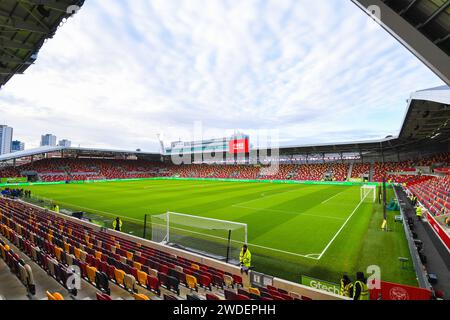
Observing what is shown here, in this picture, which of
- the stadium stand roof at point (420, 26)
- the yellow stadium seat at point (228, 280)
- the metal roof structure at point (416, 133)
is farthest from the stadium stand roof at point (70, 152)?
the stadium stand roof at point (420, 26)

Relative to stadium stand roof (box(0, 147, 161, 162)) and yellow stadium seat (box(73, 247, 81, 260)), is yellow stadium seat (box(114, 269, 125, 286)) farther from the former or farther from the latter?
stadium stand roof (box(0, 147, 161, 162))

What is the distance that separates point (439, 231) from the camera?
41.4ft

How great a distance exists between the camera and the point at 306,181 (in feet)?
171

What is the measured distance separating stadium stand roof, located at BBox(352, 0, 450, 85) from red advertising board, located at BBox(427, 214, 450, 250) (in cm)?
821

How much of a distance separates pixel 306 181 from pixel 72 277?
167ft

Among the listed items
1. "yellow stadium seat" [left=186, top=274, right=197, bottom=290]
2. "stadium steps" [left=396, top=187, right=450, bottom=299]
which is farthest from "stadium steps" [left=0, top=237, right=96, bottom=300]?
"stadium steps" [left=396, top=187, right=450, bottom=299]

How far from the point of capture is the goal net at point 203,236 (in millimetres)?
11789

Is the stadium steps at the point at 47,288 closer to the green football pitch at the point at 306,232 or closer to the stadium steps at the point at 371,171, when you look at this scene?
the green football pitch at the point at 306,232

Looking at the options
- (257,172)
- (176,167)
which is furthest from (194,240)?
(176,167)

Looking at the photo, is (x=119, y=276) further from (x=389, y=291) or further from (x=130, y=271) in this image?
(x=389, y=291)

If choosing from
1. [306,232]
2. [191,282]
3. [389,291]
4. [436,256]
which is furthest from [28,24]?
[436,256]

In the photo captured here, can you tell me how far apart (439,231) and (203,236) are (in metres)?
12.6

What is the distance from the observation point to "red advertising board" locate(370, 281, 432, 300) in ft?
19.9
